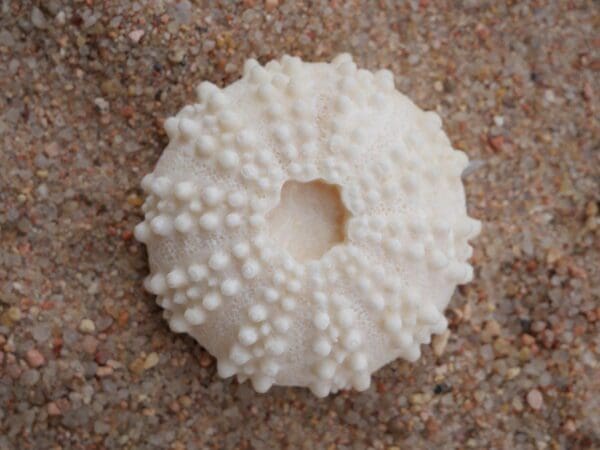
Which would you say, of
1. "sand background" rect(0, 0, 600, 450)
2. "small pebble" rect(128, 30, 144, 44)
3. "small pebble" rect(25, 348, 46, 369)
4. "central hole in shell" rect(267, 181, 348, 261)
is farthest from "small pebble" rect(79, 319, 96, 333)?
"small pebble" rect(128, 30, 144, 44)

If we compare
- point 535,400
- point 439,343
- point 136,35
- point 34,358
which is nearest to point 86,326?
point 34,358

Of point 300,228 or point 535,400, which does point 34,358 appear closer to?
point 300,228

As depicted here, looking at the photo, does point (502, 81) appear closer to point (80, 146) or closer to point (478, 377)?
point (478, 377)

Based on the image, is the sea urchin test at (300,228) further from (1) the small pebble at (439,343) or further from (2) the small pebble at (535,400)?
(2) the small pebble at (535,400)

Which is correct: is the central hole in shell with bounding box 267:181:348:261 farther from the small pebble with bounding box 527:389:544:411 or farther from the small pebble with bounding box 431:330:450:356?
the small pebble with bounding box 527:389:544:411

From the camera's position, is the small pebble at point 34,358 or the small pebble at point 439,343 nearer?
the small pebble at point 34,358

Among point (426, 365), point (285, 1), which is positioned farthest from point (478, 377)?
point (285, 1)

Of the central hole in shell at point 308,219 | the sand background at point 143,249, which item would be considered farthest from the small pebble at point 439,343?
the central hole in shell at point 308,219
